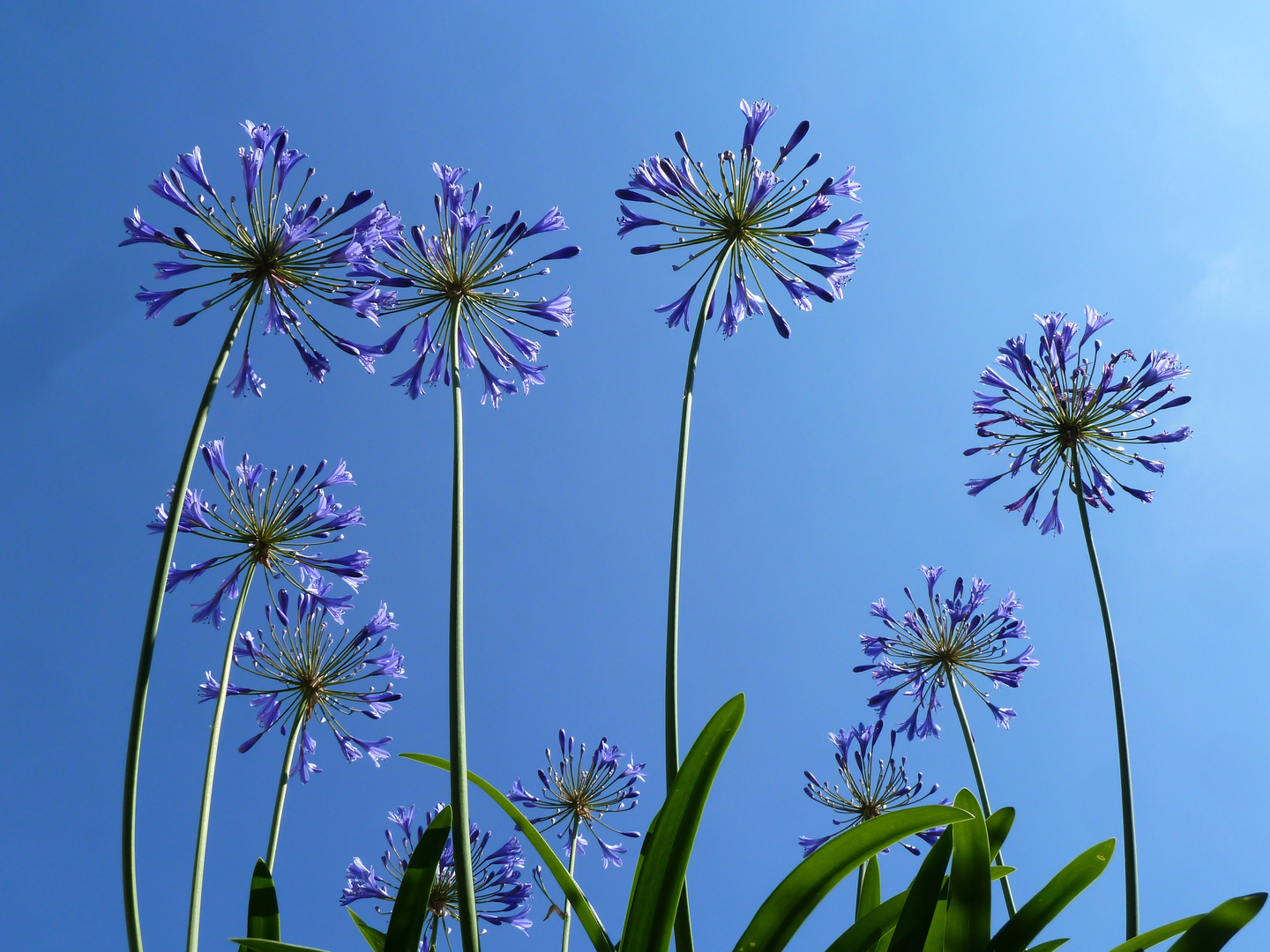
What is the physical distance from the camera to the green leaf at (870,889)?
15.0 feet

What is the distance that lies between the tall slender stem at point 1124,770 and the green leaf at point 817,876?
1254mm

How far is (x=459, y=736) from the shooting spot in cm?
312

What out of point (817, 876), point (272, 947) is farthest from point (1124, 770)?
point (272, 947)

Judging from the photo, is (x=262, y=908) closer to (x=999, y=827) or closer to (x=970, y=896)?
(x=970, y=896)

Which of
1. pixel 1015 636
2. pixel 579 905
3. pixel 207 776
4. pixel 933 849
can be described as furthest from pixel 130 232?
pixel 1015 636

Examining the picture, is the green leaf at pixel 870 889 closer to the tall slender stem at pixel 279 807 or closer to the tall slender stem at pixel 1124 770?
the tall slender stem at pixel 1124 770

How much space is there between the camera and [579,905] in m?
3.97

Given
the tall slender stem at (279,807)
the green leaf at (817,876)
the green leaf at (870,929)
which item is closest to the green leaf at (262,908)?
the tall slender stem at (279,807)

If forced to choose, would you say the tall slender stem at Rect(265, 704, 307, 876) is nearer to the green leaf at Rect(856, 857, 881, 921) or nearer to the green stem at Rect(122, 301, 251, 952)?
the green stem at Rect(122, 301, 251, 952)

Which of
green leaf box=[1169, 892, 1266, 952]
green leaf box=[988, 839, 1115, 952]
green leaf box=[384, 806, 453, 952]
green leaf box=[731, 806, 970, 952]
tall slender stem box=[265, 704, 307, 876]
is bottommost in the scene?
green leaf box=[1169, 892, 1266, 952]

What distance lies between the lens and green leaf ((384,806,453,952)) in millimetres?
3658

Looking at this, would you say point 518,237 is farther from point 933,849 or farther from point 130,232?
point 933,849

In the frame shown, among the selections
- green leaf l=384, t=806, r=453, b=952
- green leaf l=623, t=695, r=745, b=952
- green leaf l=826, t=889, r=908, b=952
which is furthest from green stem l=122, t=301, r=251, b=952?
green leaf l=826, t=889, r=908, b=952

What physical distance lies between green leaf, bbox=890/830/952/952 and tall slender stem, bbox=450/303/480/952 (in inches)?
64.3
